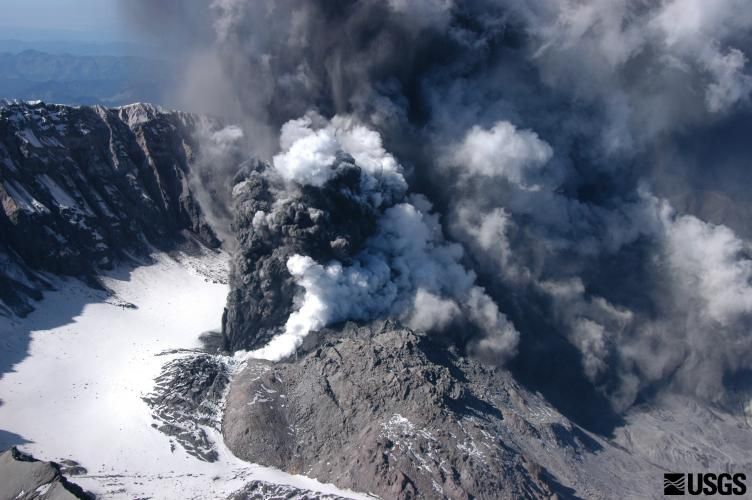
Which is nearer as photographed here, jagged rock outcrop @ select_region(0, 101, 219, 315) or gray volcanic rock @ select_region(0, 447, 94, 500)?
gray volcanic rock @ select_region(0, 447, 94, 500)

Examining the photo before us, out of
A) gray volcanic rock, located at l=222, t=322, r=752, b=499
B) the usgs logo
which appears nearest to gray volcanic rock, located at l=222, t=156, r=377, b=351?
gray volcanic rock, located at l=222, t=322, r=752, b=499

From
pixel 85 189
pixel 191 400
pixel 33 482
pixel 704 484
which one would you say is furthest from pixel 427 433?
pixel 85 189

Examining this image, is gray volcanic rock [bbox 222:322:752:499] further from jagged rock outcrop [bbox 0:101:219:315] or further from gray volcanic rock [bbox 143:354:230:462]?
jagged rock outcrop [bbox 0:101:219:315]

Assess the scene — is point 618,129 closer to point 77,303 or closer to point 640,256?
point 640,256

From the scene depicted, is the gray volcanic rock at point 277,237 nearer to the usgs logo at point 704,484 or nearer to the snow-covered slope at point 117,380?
the snow-covered slope at point 117,380

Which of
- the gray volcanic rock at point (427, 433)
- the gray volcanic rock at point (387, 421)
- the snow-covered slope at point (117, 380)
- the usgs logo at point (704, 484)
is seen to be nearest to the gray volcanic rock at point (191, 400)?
the snow-covered slope at point (117, 380)

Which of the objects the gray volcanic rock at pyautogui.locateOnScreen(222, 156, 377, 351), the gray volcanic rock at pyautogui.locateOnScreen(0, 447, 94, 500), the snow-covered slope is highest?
the gray volcanic rock at pyautogui.locateOnScreen(222, 156, 377, 351)

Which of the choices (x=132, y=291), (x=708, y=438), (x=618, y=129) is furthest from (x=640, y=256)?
(x=132, y=291)
